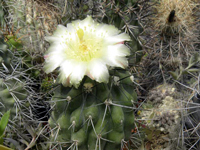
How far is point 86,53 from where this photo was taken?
77cm

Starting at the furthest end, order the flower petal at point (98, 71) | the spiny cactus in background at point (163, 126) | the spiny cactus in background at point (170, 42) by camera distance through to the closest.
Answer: the spiny cactus in background at point (170, 42)
the spiny cactus in background at point (163, 126)
the flower petal at point (98, 71)

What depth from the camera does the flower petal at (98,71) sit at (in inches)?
27.7

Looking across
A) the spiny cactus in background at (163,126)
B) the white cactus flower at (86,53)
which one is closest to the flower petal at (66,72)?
the white cactus flower at (86,53)

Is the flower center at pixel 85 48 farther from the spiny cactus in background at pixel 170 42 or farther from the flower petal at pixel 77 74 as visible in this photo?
the spiny cactus in background at pixel 170 42

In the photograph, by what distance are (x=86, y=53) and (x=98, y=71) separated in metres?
0.10

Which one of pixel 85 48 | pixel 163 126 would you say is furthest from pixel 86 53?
pixel 163 126

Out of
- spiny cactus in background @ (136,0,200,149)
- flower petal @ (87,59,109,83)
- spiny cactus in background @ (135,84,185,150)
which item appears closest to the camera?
flower petal @ (87,59,109,83)

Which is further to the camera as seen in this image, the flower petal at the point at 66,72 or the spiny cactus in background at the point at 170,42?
the spiny cactus in background at the point at 170,42

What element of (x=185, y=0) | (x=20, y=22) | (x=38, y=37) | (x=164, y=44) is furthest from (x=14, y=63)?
(x=185, y=0)

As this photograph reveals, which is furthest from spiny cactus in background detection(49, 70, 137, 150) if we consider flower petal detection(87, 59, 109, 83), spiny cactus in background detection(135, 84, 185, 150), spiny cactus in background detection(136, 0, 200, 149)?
spiny cactus in background detection(136, 0, 200, 149)

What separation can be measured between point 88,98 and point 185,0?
107 centimetres

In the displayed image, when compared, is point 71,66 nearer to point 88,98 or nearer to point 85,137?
point 88,98

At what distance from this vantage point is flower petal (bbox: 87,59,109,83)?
705 millimetres

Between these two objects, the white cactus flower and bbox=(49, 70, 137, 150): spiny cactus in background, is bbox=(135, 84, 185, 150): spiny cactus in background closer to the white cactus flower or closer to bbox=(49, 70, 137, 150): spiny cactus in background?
bbox=(49, 70, 137, 150): spiny cactus in background
